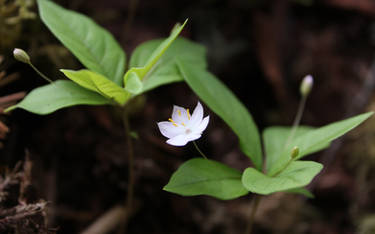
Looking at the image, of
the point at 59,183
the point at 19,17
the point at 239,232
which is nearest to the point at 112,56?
the point at 19,17

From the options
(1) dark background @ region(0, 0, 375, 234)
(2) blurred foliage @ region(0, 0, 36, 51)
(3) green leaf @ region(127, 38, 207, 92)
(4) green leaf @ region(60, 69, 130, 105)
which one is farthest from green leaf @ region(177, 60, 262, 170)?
(2) blurred foliage @ region(0, 0, 36, 51)

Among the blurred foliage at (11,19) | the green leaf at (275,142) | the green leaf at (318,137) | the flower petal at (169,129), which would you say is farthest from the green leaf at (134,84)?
the blurred foliage at (11,19)

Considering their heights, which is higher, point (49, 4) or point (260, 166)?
point (49, 4)

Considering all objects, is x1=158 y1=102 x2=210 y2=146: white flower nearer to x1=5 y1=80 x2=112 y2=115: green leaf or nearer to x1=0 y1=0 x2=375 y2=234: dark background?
x1=5 y1=80 x2=112 y2=115: green leaf

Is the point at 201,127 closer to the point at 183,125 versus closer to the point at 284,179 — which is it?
the point at 183,125

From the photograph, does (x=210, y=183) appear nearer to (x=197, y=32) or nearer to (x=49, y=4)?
(x=49, y=4)

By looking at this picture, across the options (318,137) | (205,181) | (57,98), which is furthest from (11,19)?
(318,137)
